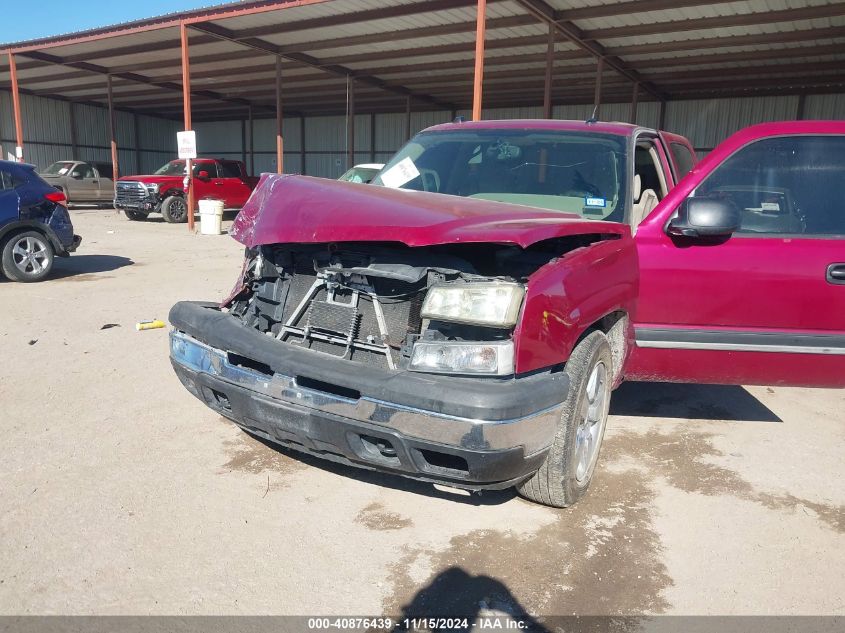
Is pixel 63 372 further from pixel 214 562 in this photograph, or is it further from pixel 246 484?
pixel 214 562

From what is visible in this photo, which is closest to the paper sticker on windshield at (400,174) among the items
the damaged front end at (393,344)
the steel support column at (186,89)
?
the damaged front end at (393,344)

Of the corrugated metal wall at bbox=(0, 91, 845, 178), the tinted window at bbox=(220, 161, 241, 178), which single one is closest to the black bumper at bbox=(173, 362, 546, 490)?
the tinted window at bbox=(220, 161, 241, 178)

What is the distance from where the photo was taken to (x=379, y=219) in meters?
2.59

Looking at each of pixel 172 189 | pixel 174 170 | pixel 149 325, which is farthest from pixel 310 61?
pixel 149 325

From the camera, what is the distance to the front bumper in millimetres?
2242

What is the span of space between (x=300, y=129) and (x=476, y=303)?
3052cm

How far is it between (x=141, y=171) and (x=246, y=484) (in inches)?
1387

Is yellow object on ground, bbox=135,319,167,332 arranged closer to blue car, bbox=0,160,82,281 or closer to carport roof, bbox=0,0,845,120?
blue car, bbox=0,160,82,281

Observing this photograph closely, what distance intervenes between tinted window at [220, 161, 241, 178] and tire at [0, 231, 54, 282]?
465 inches

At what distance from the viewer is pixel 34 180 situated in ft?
28.2

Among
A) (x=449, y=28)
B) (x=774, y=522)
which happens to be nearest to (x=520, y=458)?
(x=774, y=522)

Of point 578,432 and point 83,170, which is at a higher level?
point 83,170

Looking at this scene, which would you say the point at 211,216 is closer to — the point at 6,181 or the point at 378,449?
the point at 6,181

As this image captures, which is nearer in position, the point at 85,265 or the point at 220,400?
the point at 220,400
